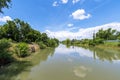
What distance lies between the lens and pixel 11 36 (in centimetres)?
3200

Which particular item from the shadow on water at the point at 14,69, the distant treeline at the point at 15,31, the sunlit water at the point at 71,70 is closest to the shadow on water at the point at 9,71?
the shadow on water at the point at 14,69

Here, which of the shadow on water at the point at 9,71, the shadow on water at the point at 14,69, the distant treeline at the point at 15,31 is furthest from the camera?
the distant treeline at the point at 15,31

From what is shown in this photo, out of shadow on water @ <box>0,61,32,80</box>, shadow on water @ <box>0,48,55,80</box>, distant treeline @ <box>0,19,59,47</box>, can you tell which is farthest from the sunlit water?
distant treeline @ <box>0,19,59,47</box>

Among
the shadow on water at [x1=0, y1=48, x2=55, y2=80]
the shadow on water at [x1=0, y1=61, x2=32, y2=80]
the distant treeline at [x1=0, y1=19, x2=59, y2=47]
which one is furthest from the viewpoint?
the distant treeline at [x1=0, y1=19, x2=59, y2=47]

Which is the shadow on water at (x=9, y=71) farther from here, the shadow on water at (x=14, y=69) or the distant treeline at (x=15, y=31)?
the distant treeline at (x=15, y=31)

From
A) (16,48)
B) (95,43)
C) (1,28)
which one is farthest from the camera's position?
(95,43)

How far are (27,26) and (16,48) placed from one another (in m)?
17.5

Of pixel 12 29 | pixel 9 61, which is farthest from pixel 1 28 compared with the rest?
pixel 9 61

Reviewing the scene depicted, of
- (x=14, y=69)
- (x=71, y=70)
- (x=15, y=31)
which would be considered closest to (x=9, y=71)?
(x=14, y=69)

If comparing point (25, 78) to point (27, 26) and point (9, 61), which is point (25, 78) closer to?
point (9, 61)

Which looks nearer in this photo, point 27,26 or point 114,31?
point 27,26

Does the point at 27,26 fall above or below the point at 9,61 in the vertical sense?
above

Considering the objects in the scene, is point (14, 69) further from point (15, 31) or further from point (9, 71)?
point (15, 31)

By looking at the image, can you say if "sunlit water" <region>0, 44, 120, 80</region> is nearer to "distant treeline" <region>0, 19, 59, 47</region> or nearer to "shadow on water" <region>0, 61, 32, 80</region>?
"shadow on water" <region>0, 61, 32, 80</region>
